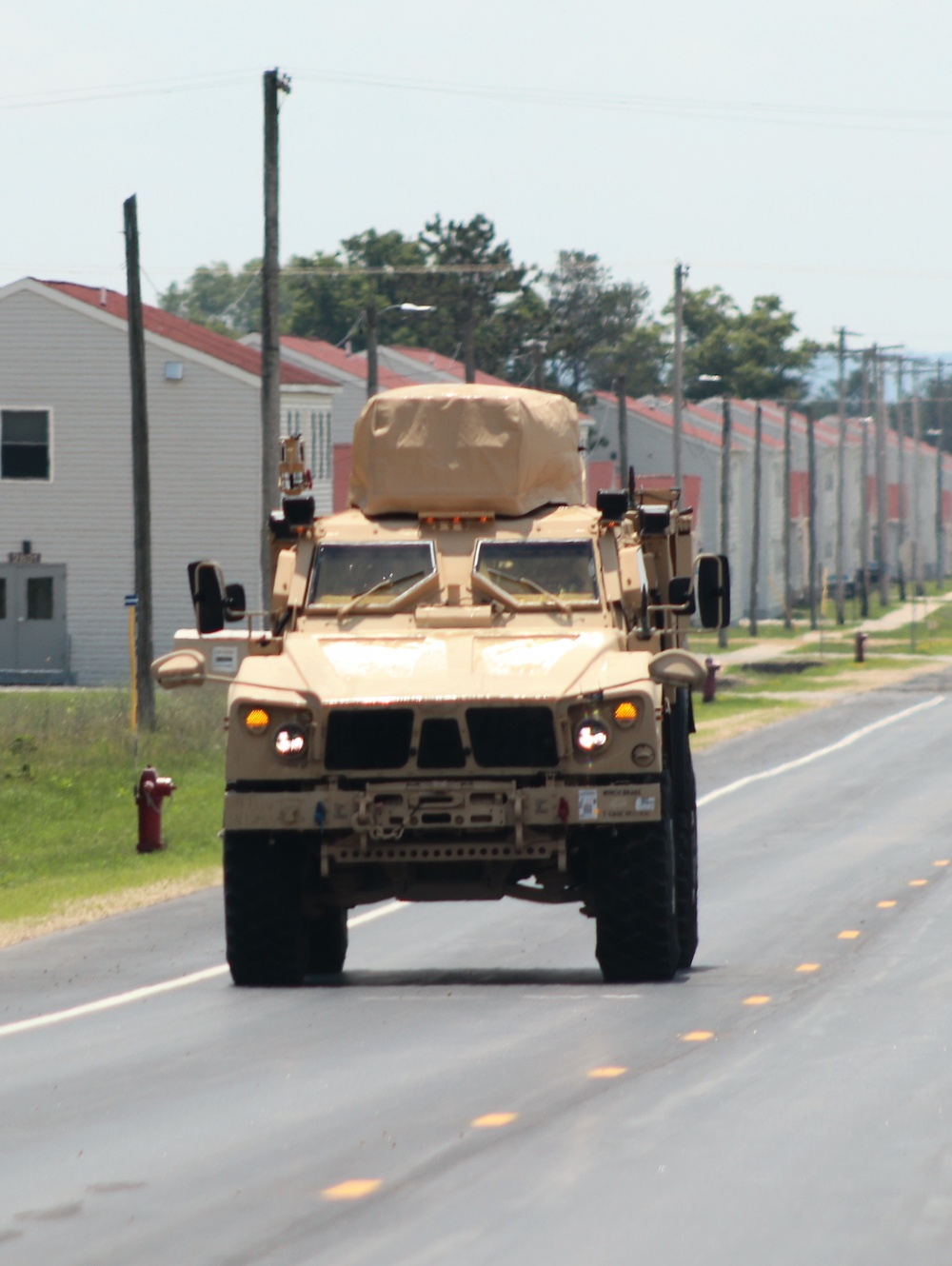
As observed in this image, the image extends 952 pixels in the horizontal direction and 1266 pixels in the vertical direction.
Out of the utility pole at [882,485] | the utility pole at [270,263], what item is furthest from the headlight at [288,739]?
the utility pole at [882,485]

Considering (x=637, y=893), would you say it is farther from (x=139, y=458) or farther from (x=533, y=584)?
(x=139, y=458)

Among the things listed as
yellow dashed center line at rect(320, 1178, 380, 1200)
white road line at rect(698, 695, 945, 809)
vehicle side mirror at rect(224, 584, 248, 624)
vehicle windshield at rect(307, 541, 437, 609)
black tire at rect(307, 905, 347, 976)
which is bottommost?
white road line at rect(698, 695, 945, 809)

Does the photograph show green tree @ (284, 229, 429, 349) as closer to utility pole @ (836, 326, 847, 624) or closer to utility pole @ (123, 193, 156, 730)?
utility pole @ (836, 326, 847, 624)

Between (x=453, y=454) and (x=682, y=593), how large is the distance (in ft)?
5.80

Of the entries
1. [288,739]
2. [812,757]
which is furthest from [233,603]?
[812,757]

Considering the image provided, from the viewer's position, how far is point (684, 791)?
46.0ft

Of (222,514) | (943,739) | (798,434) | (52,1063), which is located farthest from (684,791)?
(798,434)

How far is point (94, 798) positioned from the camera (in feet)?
84.2

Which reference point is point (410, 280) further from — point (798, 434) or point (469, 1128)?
point (469, 1128)

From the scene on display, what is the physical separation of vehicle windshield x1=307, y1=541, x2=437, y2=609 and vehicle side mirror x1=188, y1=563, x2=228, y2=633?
57 centimetres

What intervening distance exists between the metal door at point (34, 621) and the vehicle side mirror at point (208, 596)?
3713cm

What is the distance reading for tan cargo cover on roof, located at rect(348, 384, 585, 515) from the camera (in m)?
14.4

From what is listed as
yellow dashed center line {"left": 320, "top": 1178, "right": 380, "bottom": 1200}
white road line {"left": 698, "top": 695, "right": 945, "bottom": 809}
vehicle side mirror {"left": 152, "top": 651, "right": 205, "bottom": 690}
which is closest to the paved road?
yellow dashed center line {"left": 320, "top": 1178, "right": 380, "bottom": 1200}

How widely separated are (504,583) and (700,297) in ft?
423
